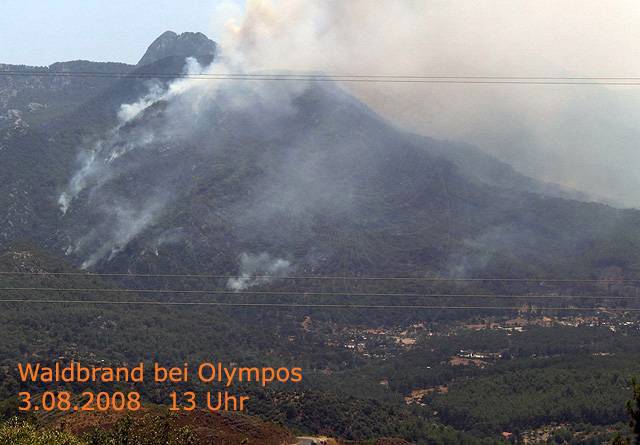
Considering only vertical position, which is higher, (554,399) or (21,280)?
(21,280)

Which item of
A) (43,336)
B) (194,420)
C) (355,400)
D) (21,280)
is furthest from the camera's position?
(21,280)

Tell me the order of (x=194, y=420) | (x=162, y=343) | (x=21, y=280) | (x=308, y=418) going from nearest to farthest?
(x=194, y=420) < (x=308, y=418) < (x=162, y=343) < (x=21, y=280)

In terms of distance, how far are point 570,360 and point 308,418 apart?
2587 inches

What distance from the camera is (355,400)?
448ft

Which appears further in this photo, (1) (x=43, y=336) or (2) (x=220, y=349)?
(2) (x=220, y=349)

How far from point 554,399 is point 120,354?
75742 mm

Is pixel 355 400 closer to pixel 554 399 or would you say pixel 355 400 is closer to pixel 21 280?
pixel 554 399

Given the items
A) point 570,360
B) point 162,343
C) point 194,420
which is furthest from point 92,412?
point 570,360

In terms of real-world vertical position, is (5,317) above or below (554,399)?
above

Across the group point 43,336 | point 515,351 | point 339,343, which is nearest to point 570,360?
point 515,351

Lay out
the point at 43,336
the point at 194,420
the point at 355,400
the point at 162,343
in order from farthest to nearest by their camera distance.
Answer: the point at 162,343 → the point at 43,336 → the point at 355,400 → the point at 194,420

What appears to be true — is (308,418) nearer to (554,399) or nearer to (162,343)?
(554,399)

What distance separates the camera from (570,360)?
16838 cm

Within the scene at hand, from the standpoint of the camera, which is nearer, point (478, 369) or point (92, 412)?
point (92, 412)
